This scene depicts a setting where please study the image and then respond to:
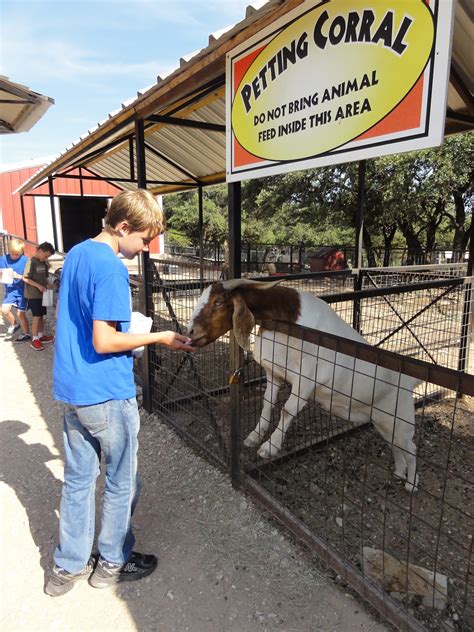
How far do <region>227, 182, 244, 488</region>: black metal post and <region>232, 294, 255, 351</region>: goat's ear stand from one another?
4.0 inches

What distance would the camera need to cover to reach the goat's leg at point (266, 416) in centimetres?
379

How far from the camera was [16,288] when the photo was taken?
7402 mm

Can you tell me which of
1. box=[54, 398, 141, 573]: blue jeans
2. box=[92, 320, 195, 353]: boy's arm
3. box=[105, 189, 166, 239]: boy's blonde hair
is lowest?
box=[54, 398, 141, 573]: blue jeans

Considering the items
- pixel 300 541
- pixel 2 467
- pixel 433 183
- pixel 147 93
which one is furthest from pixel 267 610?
pixel 433 183

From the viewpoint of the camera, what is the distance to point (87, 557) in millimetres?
2389

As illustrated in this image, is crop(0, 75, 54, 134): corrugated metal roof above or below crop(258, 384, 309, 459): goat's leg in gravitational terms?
above

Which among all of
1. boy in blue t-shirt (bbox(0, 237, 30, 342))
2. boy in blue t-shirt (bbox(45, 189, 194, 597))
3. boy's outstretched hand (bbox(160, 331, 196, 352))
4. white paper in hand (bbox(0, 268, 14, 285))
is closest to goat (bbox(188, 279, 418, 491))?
boy's outstretched hand (bbox(160, 331, 196, 352))

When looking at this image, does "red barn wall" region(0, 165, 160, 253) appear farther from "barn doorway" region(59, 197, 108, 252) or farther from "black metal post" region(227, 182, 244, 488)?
"black metal post" region(227, 182, 244, 488)

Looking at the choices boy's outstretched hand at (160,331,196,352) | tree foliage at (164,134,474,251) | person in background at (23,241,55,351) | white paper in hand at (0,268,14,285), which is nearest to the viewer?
boy's outstretched hand at (160,331,196,352)

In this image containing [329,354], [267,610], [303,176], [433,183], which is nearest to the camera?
[267,610]

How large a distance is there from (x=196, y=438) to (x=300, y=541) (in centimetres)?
156

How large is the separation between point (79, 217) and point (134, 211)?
17.6m

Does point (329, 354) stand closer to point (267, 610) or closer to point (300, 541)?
point (300, 541)

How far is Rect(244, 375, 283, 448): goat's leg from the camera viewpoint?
12.4ft
